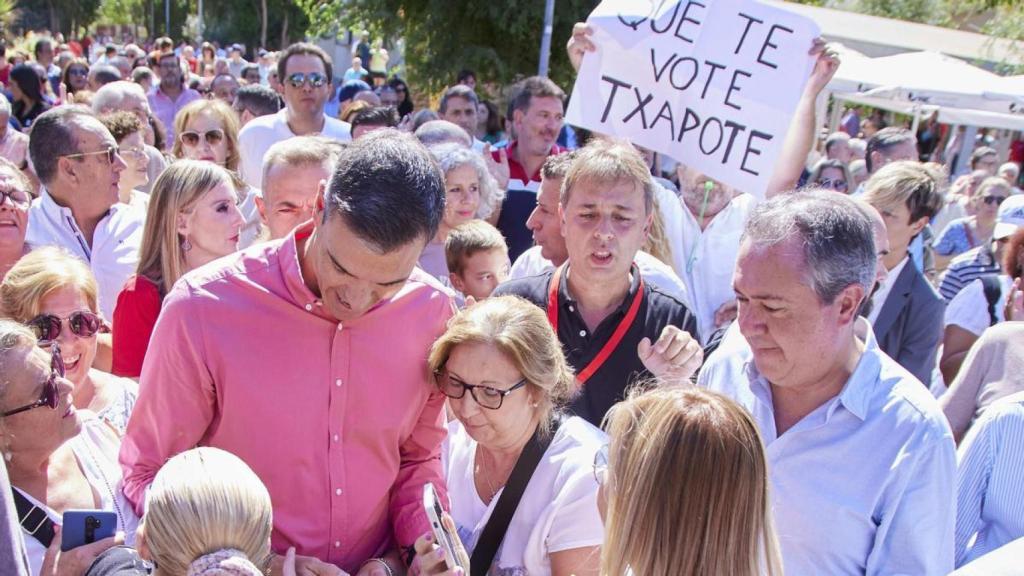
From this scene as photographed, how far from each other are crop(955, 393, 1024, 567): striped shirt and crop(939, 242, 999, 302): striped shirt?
3.16 meters

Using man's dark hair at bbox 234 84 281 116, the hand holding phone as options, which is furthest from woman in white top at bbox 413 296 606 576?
man's dark hair at bbox 234 84 281 116

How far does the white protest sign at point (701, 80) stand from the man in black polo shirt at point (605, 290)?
0.91 metres

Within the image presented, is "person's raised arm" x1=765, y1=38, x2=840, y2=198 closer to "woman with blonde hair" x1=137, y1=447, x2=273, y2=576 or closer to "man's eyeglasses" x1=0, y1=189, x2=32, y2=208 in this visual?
"woman with blonde hair" x1=137, y1=447, x2=273, y2=576

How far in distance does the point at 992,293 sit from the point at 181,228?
148 inches

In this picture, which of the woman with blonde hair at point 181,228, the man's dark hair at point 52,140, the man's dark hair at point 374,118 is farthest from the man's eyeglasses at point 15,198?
the man's dark hair at point 374,118

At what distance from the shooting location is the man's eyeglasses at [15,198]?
3836 mm

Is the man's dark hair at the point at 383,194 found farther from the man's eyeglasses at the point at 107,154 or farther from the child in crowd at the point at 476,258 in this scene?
the man's eyeglasses at the point at 107,154

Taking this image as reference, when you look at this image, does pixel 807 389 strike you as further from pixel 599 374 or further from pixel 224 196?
pixel 224 196

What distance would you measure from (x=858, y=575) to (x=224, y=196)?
2.71 metres

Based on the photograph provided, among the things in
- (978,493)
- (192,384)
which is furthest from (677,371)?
(192,384)

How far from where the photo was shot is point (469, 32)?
47.7 feet

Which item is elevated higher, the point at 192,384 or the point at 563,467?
the point at 192,384

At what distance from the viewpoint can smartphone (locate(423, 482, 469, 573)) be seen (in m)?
2.06

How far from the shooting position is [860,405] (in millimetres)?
2297
